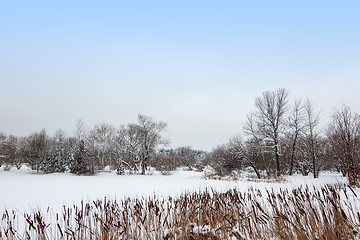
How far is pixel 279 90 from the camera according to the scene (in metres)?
21.9

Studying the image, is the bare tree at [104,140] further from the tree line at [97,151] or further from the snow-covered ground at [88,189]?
the snow-covered ground at [88,189]

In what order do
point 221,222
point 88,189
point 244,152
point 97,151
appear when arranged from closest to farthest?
1. point 221,222
2. point 88,189
3. point 244,152
4. point 97,151

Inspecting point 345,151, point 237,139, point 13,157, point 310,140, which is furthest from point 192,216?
point 13,157

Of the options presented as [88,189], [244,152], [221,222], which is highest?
[244,152]

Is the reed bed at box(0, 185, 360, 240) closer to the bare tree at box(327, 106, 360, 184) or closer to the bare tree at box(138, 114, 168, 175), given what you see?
the bare tree at box(327, 106, 360, 184)

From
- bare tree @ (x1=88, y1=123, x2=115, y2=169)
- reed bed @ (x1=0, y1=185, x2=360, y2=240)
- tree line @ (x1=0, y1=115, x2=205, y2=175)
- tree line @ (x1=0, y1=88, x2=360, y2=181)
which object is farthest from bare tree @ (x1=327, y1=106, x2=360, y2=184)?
bare tree @ (x1=88, y1=123, x2=115, y2=169)

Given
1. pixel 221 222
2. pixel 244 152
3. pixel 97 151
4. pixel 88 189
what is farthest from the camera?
pixel 97 151

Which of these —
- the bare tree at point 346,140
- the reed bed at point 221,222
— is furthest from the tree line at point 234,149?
the reed bed at point 221,222

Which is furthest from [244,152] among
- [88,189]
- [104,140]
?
[104,140]

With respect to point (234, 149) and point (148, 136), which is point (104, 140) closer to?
point (148, 136)

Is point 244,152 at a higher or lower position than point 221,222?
higher

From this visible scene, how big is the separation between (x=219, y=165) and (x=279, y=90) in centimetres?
1165

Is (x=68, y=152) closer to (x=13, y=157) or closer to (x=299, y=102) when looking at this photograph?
(x=13, y=157)

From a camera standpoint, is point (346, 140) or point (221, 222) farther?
point (346, 140)
